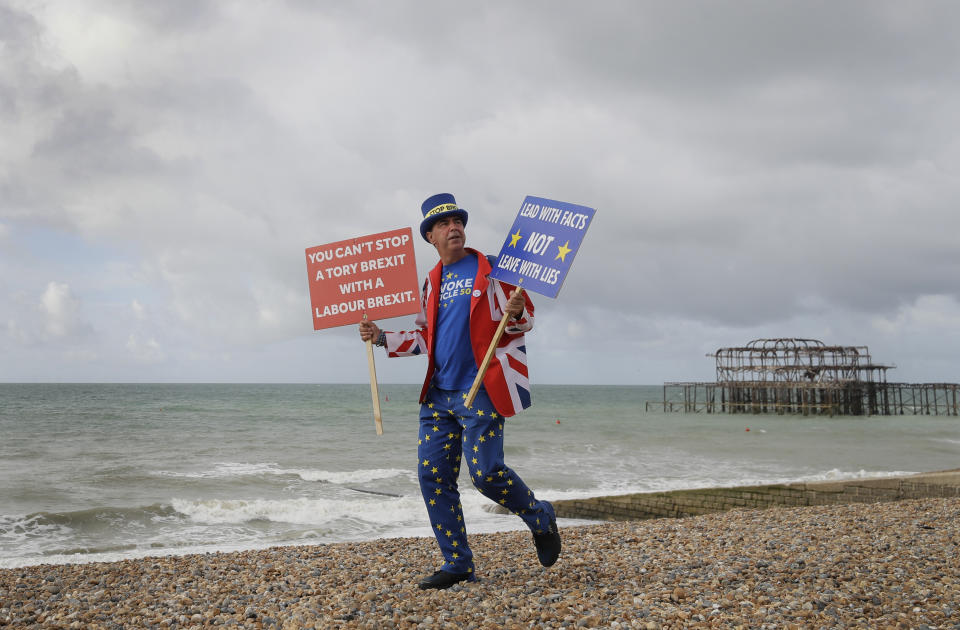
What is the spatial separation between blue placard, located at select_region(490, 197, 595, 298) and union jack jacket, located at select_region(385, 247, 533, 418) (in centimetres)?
10

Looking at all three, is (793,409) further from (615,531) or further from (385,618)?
(385,618)

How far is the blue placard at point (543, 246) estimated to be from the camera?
3.96 meters

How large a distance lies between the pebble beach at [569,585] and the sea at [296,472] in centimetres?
287

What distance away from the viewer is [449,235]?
4.20m

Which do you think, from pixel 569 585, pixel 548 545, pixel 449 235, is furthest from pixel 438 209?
pixel 569 585

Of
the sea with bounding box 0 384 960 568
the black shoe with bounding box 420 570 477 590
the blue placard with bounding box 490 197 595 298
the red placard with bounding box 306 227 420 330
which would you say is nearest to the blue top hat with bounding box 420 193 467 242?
the red placard with bounding box 306 227 420 330

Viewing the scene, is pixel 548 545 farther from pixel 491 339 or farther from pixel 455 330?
Result: pixel 455 330

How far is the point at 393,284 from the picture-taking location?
4426 mm

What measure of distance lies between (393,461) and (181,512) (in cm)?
771

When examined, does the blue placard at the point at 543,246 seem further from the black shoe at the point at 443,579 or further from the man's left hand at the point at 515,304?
the black shoe at the point at 443,579

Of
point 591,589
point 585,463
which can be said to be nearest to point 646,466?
point 585,463

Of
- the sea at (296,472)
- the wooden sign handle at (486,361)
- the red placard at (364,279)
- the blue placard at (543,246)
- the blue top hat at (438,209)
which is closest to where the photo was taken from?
the wooden sign handle at (486,361)

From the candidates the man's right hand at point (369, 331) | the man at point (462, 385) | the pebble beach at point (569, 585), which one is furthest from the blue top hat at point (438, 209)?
the pebble beach at point (569, 585)

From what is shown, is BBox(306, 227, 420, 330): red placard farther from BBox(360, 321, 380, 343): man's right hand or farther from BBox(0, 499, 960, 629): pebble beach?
BBox(0, 499, 960, 629): pebble beach
